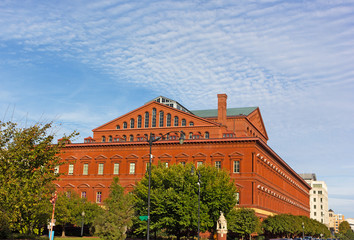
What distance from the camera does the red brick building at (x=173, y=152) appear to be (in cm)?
7819

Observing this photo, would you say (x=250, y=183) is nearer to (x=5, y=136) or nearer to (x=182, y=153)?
(x=182, y=153)

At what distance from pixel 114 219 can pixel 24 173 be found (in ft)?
65.5

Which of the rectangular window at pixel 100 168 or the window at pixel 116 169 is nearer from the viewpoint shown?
the window at pixel 116 169

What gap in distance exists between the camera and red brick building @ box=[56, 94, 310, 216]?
78.2m

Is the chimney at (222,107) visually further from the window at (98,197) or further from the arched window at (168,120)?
the window at (98,197)

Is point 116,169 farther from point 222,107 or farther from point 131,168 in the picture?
point 222,107

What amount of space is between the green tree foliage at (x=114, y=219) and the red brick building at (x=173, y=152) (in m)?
25.2

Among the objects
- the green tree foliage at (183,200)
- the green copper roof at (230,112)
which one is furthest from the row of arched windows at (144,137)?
the green tree foliage at (183,200)

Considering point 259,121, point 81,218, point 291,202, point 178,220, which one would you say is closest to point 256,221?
point 178,220

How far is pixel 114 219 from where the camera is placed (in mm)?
49906

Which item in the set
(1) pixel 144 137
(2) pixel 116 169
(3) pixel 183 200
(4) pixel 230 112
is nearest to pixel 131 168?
(2) pixel 116 169

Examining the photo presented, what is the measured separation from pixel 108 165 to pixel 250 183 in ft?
96.4

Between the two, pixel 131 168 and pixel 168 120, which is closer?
pixel 131 168

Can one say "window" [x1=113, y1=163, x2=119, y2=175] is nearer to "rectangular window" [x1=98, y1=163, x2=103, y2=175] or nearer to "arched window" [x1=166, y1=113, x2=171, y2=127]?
"rectangular window" [x1=98, y1=163, x2=103, y2=175]
